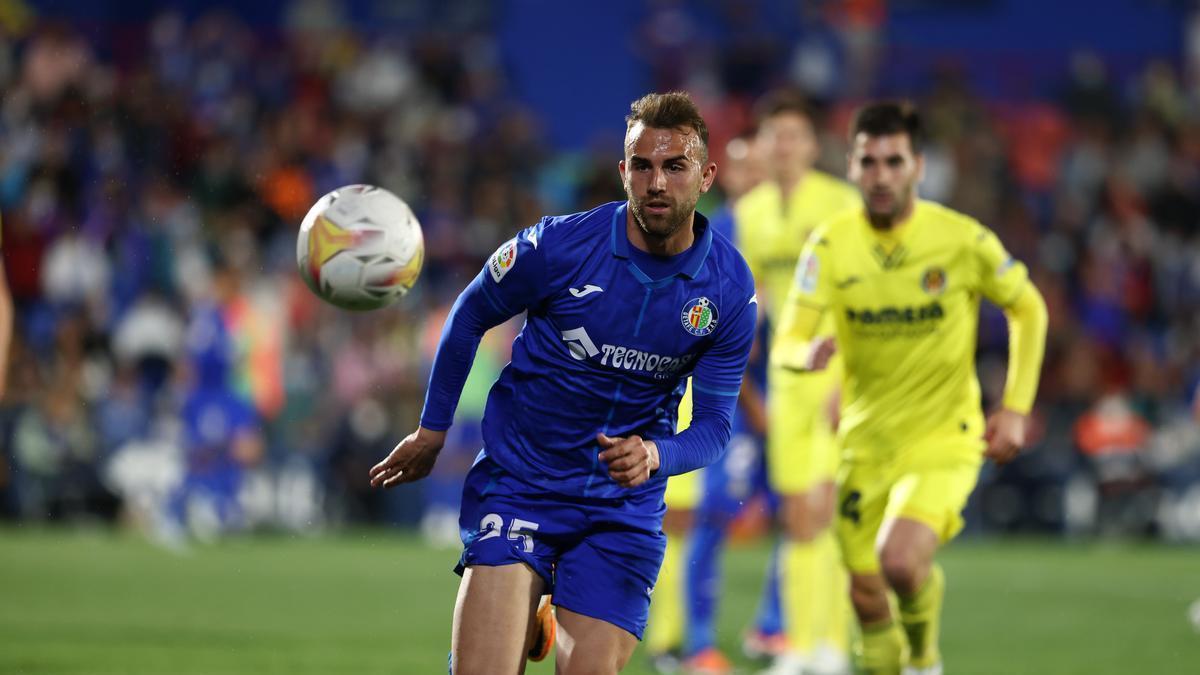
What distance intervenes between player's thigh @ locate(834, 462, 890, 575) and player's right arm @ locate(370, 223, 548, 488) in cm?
235

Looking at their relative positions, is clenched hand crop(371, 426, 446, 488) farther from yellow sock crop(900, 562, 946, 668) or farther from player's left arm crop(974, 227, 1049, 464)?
player's left arm crop(974, 227, 1049, 464)

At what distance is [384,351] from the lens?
60.7 ft

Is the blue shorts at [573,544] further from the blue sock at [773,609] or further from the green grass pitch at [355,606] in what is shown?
the blue sock at [773,609]

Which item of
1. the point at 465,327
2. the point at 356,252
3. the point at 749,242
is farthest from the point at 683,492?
the point at 465,327

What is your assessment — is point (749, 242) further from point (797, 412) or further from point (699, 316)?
point (699, 316)

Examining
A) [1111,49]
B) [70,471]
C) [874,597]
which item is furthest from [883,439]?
[1111,49]

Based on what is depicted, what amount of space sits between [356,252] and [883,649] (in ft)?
9.53

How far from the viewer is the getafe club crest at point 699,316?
546 centimetres

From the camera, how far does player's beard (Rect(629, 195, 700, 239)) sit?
5.32 metres

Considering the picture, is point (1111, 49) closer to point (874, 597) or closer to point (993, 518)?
point (993, 518)

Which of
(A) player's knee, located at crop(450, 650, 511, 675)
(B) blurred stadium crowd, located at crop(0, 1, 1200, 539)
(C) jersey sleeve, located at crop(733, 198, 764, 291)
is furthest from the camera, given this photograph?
(B) blurred stadium crowd, located at crop(0, 1, 1200, 539)

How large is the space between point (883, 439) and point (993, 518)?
38.1 ft

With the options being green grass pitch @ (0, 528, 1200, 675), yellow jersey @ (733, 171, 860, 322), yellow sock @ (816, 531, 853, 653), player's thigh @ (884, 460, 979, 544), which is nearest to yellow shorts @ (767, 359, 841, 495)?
yellow sock @ (816, 531, 853, 653)

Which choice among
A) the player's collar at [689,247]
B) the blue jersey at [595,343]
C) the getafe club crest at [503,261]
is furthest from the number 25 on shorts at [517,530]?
the player's collar at [689,247]
